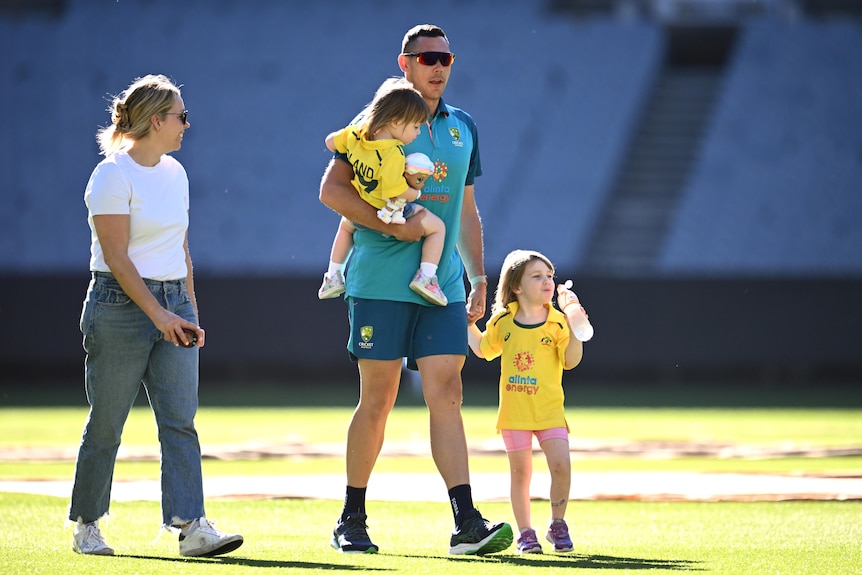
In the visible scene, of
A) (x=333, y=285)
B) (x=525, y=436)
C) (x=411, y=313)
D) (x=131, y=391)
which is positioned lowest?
(x=525, y=436)

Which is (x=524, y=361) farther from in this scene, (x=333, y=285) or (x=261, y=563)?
(x=261, y=563)

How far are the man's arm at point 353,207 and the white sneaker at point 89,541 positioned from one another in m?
1.59

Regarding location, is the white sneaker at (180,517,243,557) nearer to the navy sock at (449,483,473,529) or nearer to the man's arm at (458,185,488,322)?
the navy sock at (449,483,473,529)

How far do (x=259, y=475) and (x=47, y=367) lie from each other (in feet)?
46.2

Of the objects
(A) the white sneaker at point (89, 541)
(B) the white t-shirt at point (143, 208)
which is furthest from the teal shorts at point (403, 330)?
(A) the white sneaker at point (89, 541)

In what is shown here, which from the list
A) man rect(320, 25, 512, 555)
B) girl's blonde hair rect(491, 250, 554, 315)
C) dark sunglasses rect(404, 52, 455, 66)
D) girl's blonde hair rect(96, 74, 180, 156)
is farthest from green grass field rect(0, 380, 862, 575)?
dark sunglasses rect(404, 52, 455, 66)

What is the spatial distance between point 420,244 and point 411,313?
0.29 meters

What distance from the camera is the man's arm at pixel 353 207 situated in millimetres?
5609

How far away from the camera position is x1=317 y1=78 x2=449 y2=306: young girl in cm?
554

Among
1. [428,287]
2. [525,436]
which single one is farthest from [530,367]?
[428,287]

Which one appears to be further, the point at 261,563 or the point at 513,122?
the point at 513,122

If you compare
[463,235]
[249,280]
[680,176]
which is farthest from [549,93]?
[463,235]

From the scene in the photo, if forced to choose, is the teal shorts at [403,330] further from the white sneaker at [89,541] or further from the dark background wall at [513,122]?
the dark background wall at [513,122]

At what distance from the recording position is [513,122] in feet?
88.6
